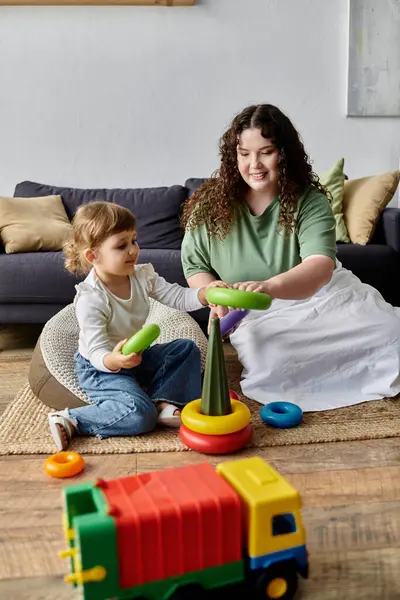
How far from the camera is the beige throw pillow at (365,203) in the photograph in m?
2.79

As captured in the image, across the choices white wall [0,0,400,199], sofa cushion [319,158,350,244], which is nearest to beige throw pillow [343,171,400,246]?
sofa cushion [319,158,350,244]

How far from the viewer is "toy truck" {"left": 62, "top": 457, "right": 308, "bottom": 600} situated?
2.78 ft

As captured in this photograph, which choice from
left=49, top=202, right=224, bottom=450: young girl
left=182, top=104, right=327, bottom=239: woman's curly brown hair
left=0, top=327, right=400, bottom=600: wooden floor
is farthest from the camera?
left=182, top=104, right=327, bottom=239: woman's curly brown hair

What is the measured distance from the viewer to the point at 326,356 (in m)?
1.90

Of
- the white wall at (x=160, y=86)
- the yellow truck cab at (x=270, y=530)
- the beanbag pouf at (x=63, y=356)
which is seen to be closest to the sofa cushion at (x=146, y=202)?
the white wall at (x=160, y=86)

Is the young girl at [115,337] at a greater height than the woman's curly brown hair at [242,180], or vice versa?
the woman's curly brown hair at [242,180]

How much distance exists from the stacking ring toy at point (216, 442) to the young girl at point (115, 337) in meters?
0.16

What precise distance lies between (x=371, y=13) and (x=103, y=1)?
1486mm

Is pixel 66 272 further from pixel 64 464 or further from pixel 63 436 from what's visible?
pixel 64 464

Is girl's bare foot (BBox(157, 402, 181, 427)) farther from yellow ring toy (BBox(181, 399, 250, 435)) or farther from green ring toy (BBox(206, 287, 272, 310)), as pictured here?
green ring toy (BBox(206, 287, 272, 310))

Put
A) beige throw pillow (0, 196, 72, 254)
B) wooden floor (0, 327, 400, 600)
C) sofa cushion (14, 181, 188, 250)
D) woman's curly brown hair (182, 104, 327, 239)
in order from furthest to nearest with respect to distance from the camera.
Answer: sofa cushion (14, 181, 188, 250), beige throw pillow (0, 196, 72, 254), woman's curly brown hair (182, 104, 327, 239), wooden floor (0, 327, 400, 600)

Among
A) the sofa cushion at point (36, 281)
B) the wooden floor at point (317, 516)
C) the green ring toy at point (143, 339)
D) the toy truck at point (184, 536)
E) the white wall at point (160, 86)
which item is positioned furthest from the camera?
the white wall at point (160, 86)

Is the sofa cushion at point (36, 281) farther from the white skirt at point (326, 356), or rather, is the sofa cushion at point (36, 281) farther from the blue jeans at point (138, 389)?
the white skirt at point (326, 356)

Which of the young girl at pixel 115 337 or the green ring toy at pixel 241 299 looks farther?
the young girl at pixel 115 337
